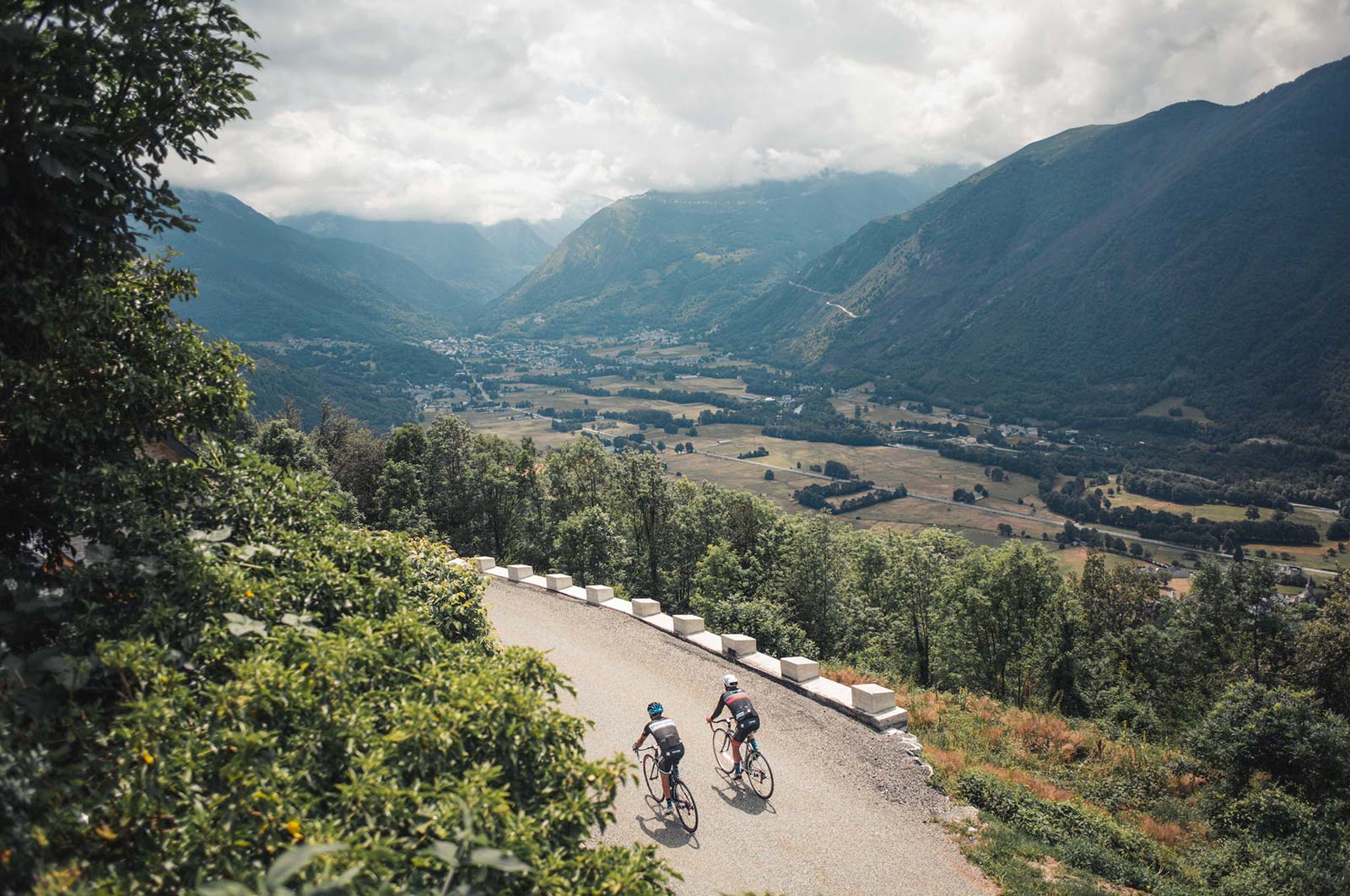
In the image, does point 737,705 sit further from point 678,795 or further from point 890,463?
point 890,463

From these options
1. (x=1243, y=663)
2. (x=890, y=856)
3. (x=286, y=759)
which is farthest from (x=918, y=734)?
(x=1243, y=663)

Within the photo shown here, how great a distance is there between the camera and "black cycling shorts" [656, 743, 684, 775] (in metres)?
9.79

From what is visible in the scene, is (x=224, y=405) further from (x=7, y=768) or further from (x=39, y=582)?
(x=7, y=768)

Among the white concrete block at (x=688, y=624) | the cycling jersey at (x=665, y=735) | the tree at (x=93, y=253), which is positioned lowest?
the white concrete block at (x=688, y=624)

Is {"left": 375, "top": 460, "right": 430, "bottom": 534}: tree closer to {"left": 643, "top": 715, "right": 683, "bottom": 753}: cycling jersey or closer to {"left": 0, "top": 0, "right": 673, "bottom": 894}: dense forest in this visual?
{"left": 643, "top": 715, "right": 683, "bottom": 753}: cycling jersey

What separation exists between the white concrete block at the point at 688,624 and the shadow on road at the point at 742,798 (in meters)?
5.86

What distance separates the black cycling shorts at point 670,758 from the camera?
9789mm

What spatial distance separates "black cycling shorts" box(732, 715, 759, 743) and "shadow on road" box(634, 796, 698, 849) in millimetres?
1494

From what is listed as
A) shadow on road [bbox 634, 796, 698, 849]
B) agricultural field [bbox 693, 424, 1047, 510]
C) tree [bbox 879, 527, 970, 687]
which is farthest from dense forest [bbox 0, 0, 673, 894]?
agricultural field [bbox 693, 424, 1047, 510]

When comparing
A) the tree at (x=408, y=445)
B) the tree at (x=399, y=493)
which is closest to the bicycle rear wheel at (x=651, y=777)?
the tree at (x=399, y=493)

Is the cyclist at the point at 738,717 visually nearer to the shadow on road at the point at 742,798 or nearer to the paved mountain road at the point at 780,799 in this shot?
the shadow on road at the point at 742,798

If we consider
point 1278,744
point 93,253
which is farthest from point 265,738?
point 1278,744

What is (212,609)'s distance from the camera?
5.99 m

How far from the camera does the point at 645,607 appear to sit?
19.0 metres
